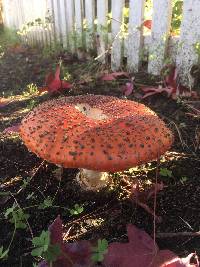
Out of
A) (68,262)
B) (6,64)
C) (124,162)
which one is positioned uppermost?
(124,162)

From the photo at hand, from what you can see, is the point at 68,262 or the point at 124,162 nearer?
the point at 68,262

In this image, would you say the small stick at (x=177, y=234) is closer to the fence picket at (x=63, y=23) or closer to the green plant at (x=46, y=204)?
the green plant at (x=46, y=204)

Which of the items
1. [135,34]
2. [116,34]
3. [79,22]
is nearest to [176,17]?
[135,34]

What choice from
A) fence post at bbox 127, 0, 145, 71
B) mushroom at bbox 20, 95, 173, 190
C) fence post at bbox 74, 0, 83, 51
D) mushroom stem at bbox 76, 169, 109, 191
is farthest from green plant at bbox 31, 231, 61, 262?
fence post at bbox 74, 0, 83, 51

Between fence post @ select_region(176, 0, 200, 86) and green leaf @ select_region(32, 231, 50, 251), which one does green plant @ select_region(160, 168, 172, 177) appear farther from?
fence post @ select_region(176, 0, 200, 86)

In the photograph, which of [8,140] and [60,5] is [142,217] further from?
[60,5]

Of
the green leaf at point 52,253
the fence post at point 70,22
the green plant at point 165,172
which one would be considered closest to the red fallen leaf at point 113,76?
the fence post at point 70,22

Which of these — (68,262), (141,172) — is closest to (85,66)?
(141,172)
